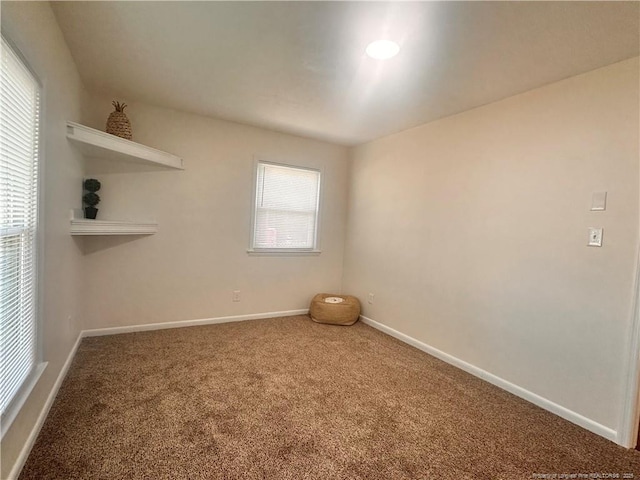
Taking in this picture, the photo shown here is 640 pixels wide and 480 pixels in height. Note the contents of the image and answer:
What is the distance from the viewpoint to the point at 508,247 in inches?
99.5

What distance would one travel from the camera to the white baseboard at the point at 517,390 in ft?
6.54

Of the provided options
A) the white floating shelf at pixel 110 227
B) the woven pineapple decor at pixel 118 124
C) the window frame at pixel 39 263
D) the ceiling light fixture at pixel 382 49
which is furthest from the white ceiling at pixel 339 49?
the white floating shelf at pixel 110 227

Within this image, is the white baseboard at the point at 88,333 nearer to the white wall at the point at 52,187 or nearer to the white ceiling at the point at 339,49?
the white wall at the point at 52,187

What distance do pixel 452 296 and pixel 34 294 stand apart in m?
3.07

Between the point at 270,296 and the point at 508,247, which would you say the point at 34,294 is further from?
the point at 508,247

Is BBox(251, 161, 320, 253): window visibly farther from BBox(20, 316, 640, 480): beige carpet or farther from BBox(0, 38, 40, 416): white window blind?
BBox(0, 38, 40, 416): white window blind

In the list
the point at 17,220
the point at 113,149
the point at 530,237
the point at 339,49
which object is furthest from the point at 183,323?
the point at 530,237

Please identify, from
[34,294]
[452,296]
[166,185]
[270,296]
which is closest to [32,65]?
[34,294]

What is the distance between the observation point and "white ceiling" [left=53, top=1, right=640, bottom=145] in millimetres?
1655

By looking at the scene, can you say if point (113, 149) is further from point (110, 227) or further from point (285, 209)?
point (285, 209)

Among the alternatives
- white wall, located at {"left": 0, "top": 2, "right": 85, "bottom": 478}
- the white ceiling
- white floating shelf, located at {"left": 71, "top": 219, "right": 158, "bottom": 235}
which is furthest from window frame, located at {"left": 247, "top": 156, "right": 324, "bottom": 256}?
white wall, located at {"left": 0, "top": 2, "right": 85, "bottom": 478}

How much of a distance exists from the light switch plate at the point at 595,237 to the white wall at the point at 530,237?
4 centimetres

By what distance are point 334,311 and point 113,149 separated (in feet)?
9.12

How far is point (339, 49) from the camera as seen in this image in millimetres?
2000
